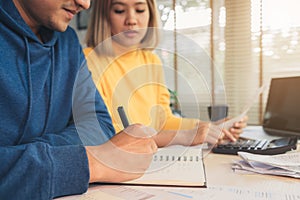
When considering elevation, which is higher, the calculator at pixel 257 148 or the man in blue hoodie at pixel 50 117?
the man in blue hoodie at pixel 50 117

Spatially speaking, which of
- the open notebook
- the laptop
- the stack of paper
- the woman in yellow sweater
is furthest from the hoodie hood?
the laptop

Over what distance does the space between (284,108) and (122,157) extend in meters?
1.00

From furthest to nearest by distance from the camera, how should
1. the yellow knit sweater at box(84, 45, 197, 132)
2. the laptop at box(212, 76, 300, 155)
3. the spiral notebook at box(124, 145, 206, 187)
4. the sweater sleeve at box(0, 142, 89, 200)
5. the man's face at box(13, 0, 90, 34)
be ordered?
the laptop at box(212, 76, 300, 155) → the yellow knit sweater at box(84, 45, 197, 132) → the man's face at box(13, 0, 90, 34) → the spiral notebook at box(124, 145, 206, 187) → the sweater sleeve at box(0, 142, 89, 200)

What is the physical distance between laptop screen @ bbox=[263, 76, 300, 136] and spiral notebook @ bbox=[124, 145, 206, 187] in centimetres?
60

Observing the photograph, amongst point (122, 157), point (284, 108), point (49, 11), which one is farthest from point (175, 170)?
point (284, 108)

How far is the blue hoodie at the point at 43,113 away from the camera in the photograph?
0.44 metres

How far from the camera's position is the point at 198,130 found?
3.05ft

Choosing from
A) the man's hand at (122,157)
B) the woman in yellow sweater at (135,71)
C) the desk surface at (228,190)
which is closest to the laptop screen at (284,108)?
the woman in yellow sweater at (135,71)

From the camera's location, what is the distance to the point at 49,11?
0.69m

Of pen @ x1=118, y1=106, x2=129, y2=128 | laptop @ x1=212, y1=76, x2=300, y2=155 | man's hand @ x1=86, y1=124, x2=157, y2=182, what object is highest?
pen @ x1=118, y1=106, x2=129, y2=128

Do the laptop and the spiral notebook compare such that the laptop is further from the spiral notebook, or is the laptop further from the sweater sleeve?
the sweater sleeve

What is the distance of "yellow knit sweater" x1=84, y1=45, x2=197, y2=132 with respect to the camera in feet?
2.64

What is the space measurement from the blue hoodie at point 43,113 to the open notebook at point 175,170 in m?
0.14

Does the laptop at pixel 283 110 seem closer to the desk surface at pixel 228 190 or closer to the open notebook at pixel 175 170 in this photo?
the open notebook at pixel 175 170
